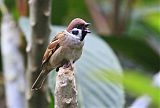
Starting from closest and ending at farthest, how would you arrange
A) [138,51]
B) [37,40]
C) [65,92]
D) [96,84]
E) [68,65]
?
[65,92] < [68,65] < [37,40] < [96,84] < [138,51]

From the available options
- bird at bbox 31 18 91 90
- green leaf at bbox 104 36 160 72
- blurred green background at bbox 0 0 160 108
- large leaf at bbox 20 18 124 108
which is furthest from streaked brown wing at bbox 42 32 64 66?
green leaf at bbox 104 36 160 72

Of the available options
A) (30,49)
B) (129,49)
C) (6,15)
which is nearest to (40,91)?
(30,49)

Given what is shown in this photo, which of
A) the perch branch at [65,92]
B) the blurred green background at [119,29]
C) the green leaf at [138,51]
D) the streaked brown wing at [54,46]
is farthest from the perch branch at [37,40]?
the green leaf at [138,51]

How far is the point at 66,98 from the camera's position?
735 mm

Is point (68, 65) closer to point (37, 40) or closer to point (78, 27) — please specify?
point (78, 27)

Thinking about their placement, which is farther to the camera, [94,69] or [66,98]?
[94,69]

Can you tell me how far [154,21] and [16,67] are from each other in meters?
0.66

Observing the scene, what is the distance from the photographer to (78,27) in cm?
82

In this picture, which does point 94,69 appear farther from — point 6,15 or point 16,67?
point 6,15

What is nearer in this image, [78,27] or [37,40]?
[78,27]

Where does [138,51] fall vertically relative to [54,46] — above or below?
below

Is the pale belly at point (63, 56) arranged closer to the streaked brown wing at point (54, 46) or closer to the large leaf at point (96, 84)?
the streaked brown wing at point (54, 46)

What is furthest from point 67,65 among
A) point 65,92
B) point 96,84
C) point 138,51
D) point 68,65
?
point 138,51

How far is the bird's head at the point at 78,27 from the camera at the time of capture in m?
0.82
